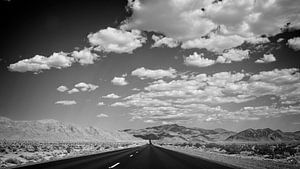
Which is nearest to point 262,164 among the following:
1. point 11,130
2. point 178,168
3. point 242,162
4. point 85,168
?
point 242,162

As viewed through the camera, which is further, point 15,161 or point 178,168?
point 15,161

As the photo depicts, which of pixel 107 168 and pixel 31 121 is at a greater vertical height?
pixel 31 121

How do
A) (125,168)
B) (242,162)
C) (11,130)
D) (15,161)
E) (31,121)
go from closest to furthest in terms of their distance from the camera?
(125,168) < (242,162) < (15,161) < (11,130) < (31,121)

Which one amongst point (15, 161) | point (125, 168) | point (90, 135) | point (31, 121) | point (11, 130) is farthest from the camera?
point (90, 135)

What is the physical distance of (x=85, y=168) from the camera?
16.2 m

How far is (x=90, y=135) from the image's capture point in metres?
173

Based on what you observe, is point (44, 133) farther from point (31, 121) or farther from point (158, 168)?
point (158, 168)

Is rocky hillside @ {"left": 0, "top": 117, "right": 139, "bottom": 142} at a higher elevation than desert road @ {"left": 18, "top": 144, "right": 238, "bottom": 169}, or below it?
higher

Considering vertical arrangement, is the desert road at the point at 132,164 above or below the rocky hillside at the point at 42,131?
below

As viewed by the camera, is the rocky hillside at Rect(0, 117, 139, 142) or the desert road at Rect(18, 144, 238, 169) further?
the rocky hillside at Rect(0, 117, 139, 142)

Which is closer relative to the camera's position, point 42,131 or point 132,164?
point 132,164

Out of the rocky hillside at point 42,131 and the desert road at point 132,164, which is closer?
the desert road at point 132,164

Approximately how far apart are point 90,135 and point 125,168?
6391 inches

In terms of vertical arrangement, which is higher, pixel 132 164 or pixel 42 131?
pixel 42 131
